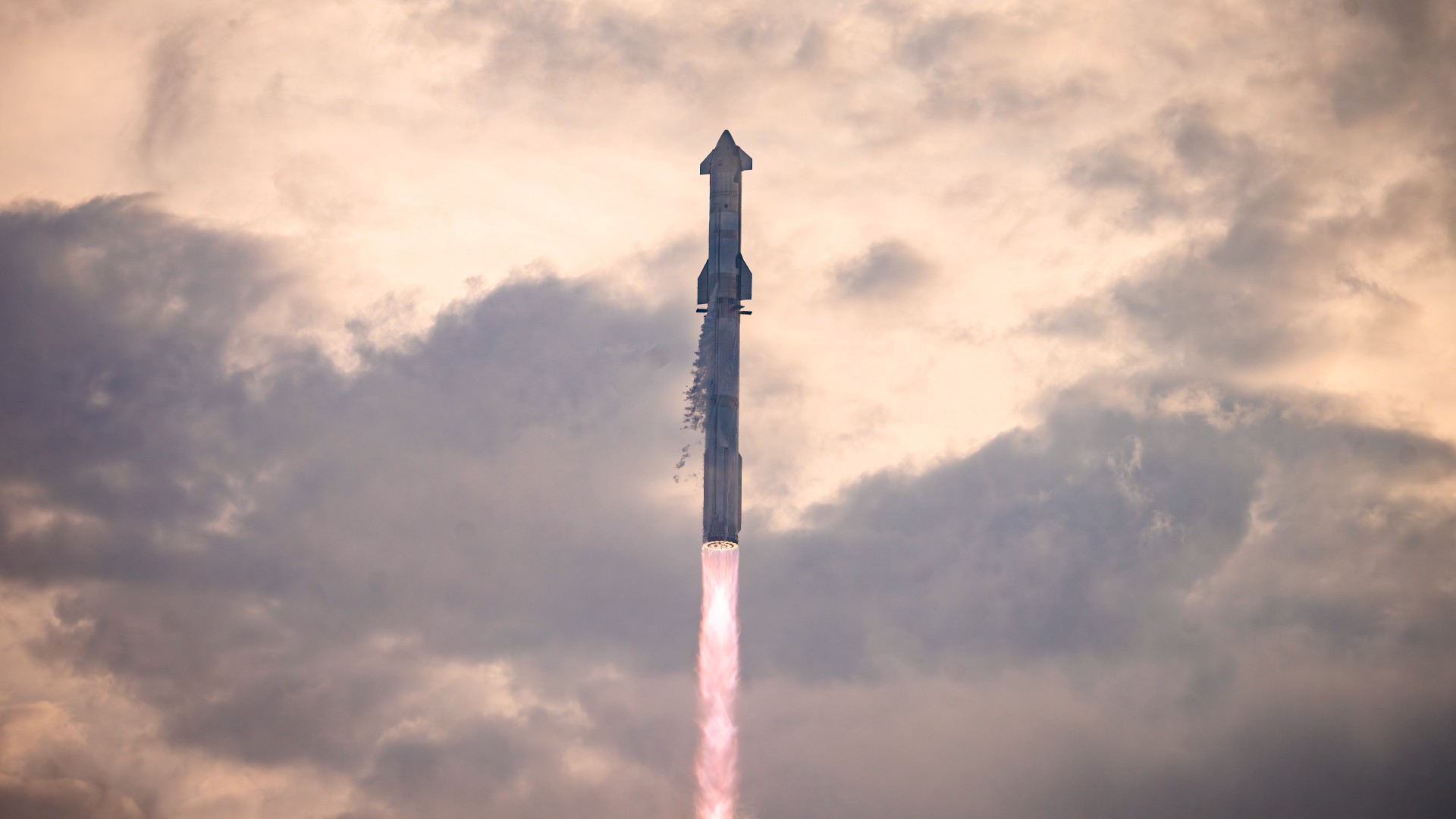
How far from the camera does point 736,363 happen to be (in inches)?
6855

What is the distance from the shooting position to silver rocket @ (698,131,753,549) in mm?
168750

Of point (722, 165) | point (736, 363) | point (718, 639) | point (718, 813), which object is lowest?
point (718, 813)

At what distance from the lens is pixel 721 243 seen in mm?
175875

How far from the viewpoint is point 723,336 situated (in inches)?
6845

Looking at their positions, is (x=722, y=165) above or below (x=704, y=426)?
above

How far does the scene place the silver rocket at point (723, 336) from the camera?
169 meters

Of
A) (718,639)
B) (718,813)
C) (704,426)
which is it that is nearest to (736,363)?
(704,426)

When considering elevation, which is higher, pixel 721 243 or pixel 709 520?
pixel 721 243

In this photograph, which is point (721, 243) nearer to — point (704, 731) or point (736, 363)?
point (736, 363)

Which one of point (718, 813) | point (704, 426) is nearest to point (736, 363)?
point (704, 426)

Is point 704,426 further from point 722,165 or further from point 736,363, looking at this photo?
point 722,165

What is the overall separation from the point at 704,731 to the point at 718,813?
21.5 ft

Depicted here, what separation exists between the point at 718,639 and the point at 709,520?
17701 mm

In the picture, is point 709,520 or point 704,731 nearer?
point 709,520
